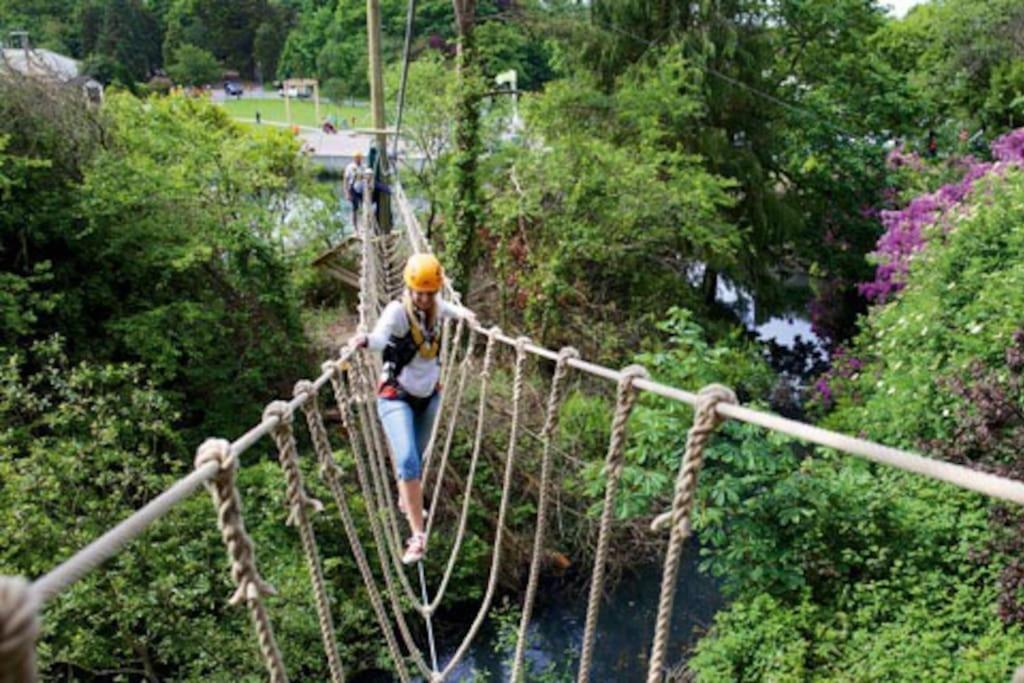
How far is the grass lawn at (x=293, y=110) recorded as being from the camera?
29.3 m

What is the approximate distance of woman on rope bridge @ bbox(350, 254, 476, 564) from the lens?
2.58 m

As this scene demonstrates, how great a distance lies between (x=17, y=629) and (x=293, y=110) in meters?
34.2

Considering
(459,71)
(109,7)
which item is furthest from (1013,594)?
(109,7)

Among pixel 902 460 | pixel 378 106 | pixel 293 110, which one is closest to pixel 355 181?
pixel 378 106

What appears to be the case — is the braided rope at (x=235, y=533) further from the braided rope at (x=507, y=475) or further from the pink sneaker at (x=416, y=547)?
the pink sneaker at (x=416, y=547)

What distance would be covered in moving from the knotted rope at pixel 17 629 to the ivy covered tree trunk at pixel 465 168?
6.74m

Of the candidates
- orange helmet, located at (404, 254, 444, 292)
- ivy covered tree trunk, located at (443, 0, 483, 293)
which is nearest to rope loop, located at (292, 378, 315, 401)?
orange helmet, located at (404, 254, 444, 292)

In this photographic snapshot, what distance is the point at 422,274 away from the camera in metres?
2.54

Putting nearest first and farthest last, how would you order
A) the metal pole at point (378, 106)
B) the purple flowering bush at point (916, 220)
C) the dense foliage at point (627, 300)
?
the dense foliage at point (627, 300) < the metal pole at point (378, 106) < the purple flowering bush at point (916, 220)

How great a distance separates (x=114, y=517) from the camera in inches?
177

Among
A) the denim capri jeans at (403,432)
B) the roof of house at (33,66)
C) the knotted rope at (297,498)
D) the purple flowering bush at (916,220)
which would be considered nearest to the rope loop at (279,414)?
the knotted rope at (297,498)

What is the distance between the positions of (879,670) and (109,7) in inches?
1232

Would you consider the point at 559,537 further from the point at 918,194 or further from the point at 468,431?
the point at 918,194

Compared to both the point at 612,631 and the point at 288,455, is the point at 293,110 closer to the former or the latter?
the point at 612,631
